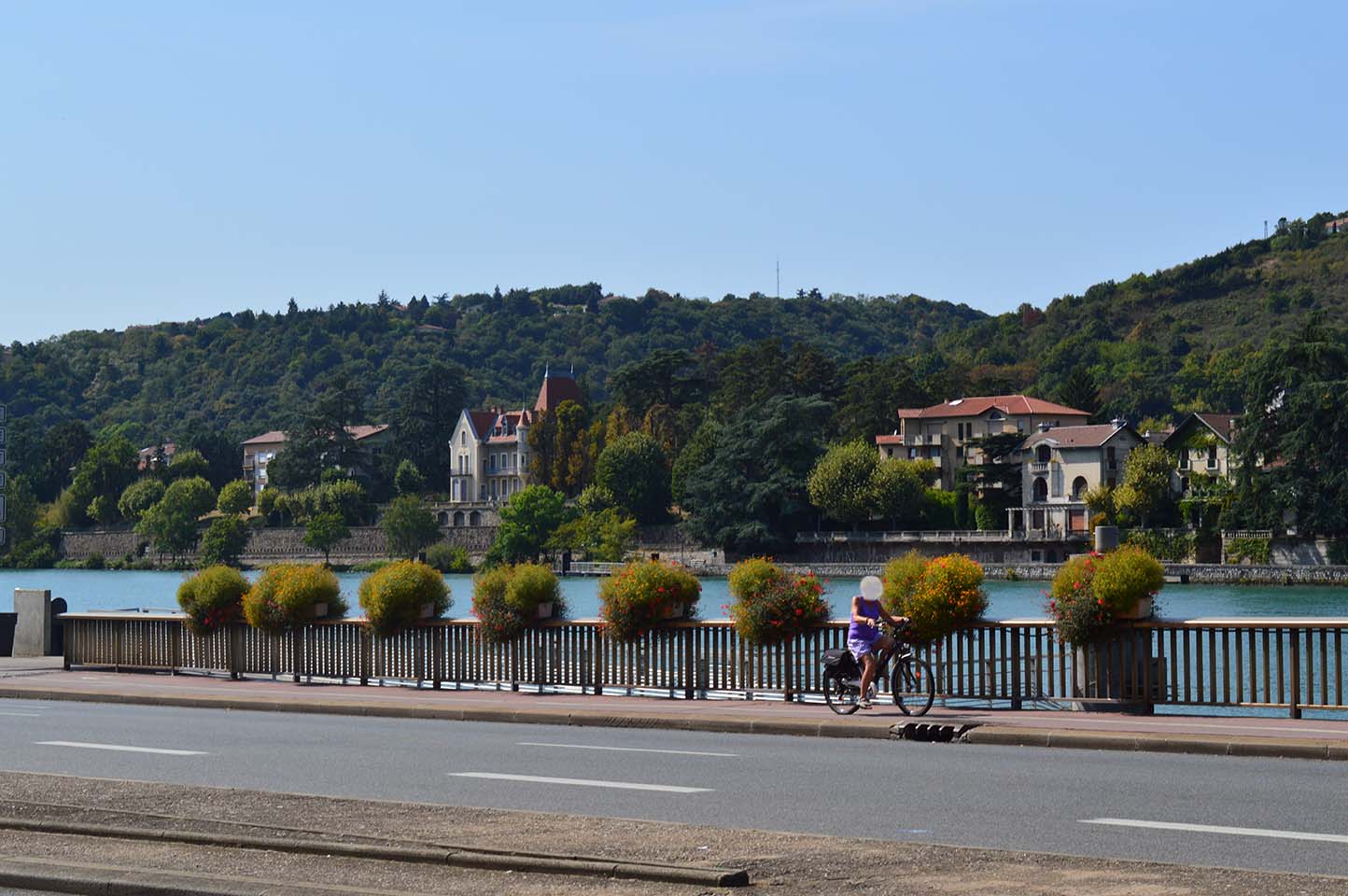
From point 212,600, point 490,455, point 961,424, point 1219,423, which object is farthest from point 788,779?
point 490,455

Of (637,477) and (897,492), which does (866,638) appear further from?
(637,477)

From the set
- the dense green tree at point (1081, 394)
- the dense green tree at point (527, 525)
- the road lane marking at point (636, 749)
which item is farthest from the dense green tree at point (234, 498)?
the road lane marking at point (636, 749)

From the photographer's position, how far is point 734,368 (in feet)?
556

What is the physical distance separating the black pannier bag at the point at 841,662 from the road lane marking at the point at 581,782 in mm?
5941

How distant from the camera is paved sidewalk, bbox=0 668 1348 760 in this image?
55.0ft

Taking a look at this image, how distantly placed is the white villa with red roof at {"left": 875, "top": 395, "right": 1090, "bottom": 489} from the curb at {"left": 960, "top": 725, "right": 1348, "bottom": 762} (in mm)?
134973

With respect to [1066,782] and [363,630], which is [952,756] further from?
[363,630]

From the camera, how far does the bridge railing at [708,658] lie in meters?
20.1

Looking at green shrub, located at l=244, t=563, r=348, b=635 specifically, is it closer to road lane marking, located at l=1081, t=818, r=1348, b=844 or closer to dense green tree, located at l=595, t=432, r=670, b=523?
road lane marking, located at l=1081, t=818, r=1348, b=844

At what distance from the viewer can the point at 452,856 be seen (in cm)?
1024

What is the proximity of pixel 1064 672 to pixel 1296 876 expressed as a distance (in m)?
11.9

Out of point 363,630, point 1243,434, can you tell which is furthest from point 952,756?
point 1243,434

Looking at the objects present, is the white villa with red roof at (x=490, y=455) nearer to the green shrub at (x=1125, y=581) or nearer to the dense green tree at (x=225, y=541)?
the dense green tree at (x=225, y=541)

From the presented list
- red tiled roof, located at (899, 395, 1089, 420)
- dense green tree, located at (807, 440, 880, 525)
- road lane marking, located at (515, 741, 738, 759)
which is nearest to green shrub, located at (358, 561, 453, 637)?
road lane marking, located at (515, 741, 738, 759)
